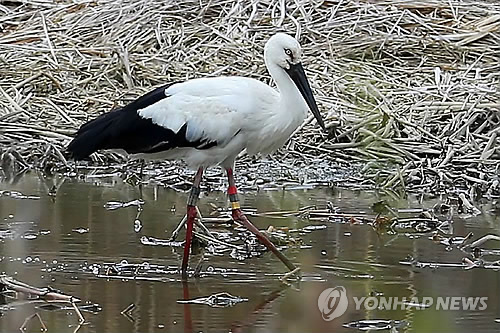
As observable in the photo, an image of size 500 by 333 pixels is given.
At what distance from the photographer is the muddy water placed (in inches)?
266

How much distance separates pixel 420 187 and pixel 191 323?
16.6ft

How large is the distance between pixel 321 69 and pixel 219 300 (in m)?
8.04

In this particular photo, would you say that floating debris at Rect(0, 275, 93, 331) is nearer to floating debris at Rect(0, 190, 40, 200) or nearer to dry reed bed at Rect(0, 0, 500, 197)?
floating debris at Rect(0, 190, 40, 200)

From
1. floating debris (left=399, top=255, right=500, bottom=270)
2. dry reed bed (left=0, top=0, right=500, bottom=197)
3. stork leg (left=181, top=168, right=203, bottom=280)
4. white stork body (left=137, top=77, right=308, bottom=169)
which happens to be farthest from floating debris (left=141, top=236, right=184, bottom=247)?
dry reed bed (left=0, top=0, right=500, bottom=197)

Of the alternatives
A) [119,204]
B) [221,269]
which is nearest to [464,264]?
[221,269]

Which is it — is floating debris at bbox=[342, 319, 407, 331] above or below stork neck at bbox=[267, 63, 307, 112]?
below

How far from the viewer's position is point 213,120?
8.63m

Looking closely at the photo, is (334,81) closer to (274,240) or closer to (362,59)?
(362,59)

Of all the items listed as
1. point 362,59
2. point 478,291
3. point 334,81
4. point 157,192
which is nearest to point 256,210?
point 157,192

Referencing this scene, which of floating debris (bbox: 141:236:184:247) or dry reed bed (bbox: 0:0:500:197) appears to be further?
dry reed bed (bbox: 0:0:500:197)

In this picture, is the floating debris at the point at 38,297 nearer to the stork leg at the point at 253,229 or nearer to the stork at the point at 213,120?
the stork leg at the point at 253,229

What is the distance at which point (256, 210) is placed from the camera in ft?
34.1
